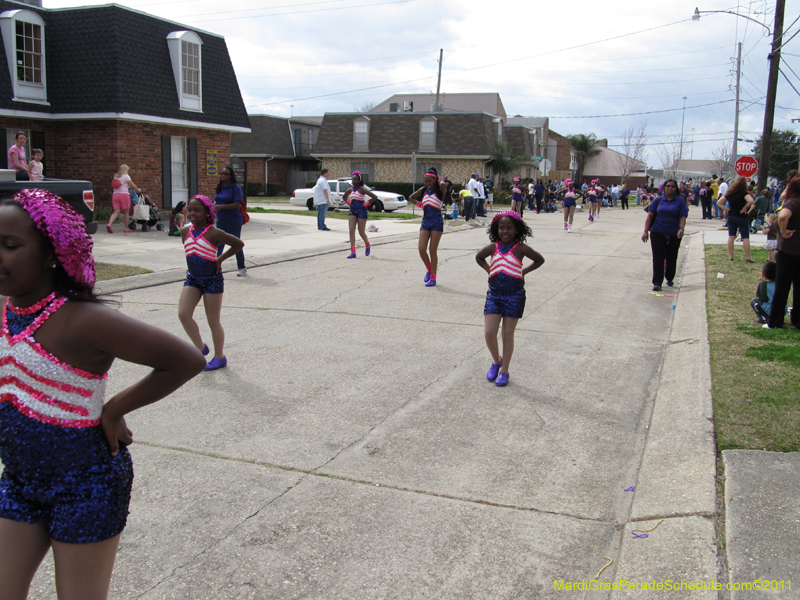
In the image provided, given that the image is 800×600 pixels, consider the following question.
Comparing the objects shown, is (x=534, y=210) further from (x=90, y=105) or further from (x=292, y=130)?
(x=90, y=105)

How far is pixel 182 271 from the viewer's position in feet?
38.7

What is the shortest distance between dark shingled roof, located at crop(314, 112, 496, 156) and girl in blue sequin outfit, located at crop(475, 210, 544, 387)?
39.9 meters

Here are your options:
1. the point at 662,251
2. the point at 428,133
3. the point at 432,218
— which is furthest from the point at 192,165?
the point at 428,133

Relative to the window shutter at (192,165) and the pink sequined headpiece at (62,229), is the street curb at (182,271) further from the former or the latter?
the window shutter at (192,165)

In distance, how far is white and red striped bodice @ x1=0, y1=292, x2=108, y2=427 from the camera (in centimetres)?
211

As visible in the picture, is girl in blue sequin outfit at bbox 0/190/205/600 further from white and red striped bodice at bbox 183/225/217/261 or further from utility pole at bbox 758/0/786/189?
utility pole at bbox 758/0/786/189

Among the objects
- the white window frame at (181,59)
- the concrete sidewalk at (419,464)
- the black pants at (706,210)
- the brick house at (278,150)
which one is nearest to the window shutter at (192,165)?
the white window frame at (181,59)

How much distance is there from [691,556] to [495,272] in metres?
3.29

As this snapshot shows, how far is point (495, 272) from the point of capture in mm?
6215

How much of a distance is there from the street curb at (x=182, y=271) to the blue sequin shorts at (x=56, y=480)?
580cm

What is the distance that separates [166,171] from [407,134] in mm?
28121

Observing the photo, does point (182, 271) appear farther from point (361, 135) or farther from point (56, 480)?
point (361, 135)

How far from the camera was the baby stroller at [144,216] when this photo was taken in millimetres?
17219

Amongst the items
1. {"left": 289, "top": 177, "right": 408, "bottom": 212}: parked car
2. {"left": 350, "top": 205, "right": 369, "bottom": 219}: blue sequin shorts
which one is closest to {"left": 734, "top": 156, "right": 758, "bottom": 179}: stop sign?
{"left": 289, "top": 177, "right": 408, "bottom": 212}: parked car
